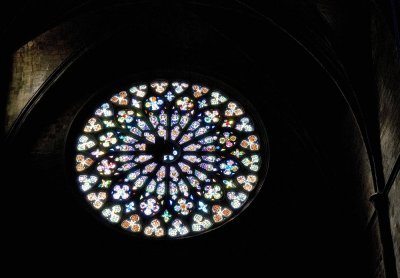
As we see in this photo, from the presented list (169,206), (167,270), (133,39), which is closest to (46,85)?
(133,39)

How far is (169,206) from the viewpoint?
1489cm

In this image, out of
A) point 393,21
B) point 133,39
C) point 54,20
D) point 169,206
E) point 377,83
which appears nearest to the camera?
point 393,21

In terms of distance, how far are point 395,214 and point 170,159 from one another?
4947 mm

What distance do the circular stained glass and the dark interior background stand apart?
0.32m

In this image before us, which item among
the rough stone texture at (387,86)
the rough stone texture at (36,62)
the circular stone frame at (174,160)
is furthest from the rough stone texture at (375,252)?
the rough stone texture at (36,62)

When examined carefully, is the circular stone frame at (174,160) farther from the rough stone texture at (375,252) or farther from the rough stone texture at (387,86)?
the rough stone texture at (387,86)

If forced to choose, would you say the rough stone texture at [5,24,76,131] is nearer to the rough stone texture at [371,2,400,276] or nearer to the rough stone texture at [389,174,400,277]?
the rough stone texture at [371,2,400,276]

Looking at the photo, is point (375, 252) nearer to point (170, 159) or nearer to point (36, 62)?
point (170, 159)

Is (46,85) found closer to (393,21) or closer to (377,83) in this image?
(377,83)

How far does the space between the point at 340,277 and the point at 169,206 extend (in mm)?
3242

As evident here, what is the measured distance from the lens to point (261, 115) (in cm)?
1554

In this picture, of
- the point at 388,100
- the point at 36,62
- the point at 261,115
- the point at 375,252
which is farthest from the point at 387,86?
the point at 36,62

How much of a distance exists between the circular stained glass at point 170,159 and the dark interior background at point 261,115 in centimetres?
32

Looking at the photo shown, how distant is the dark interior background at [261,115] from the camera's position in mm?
13375
